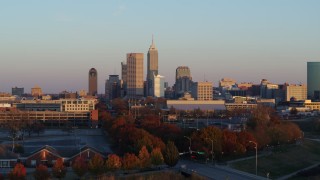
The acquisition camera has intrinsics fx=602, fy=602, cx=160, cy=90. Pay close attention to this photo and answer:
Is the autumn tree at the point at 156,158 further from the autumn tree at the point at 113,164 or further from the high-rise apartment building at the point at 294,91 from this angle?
the high-rise apartment building at the point at 294,91

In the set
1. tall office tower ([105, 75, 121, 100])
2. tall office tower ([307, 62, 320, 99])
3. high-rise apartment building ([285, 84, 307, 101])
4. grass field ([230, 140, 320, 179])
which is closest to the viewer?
grass field ([230, 140, 320, 179])

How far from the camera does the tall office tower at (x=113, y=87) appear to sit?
154125mm

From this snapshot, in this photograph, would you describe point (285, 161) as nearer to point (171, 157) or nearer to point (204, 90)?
point (171, 157)

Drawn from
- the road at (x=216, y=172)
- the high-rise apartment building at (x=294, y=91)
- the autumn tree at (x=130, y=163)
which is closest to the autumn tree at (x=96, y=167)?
the autumn tree at (x=130, y=163)

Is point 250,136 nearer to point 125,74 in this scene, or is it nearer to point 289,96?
point 289,96

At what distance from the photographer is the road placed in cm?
2993

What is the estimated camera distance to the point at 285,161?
1570 inches

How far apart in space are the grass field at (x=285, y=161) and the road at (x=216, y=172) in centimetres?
178

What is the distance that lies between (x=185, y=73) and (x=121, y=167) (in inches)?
6102

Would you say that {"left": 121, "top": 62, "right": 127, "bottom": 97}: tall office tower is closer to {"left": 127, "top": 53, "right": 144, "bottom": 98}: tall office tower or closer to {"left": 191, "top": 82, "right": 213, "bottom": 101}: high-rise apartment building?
{"left": 127, "top": 53, "right": 144, "bottom": 98}: tall office tower

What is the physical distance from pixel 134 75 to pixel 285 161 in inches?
4136

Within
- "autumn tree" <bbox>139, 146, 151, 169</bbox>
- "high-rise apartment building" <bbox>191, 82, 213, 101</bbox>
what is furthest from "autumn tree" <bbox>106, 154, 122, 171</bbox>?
"high-rise apartment building" <bbox>191, 82, 213, 101</bbox>

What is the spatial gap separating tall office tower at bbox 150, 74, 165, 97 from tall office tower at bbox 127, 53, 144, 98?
3.15 m

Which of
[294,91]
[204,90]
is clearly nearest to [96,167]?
[204,90]
